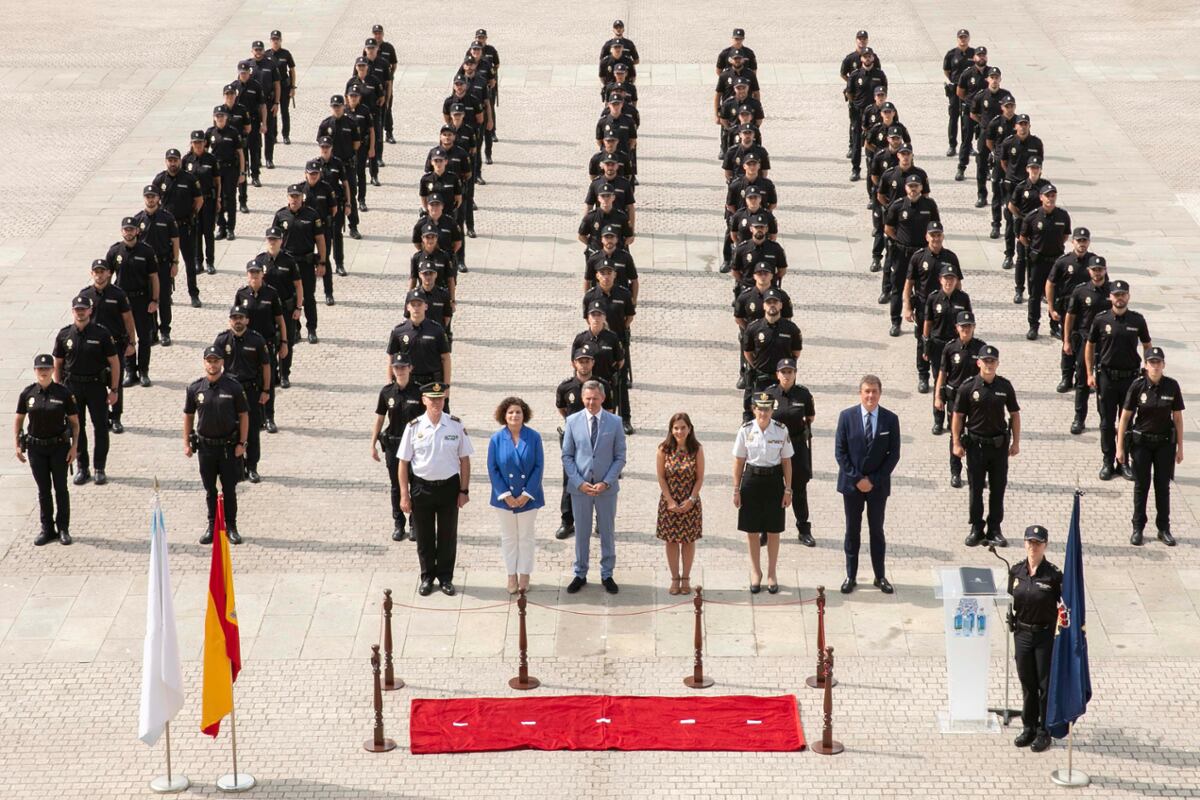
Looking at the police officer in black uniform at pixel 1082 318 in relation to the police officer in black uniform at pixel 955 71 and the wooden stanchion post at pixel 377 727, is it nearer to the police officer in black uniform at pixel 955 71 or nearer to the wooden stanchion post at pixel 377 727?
the wooden stanchion post at pixel 377 727

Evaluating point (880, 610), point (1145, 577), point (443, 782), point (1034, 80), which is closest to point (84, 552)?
point (443, 782)

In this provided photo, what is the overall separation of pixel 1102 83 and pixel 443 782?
23854 mm

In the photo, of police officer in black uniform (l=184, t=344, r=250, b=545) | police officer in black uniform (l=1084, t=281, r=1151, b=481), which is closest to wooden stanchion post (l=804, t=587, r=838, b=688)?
police officer in black uniform (l=1084, t=281, r=1151, b=481)

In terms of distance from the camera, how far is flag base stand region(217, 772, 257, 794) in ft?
39.7

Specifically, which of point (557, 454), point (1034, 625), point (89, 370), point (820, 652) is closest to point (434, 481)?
point (557, 454)

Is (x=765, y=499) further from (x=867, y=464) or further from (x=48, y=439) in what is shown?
(x=48, y=439)

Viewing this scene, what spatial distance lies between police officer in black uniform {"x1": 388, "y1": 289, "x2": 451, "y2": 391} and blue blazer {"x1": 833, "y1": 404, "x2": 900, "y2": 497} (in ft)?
14.1

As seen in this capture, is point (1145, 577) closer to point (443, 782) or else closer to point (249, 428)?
point (443, 782)

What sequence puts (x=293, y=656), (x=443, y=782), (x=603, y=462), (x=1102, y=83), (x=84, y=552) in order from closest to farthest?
(x=443, y=782) < (x=293, y=656) < (x=603, y=462) < (x=84, y=552) < (x=1102, y=83)

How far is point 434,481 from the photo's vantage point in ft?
48.5

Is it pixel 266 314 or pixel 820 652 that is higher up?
pixel 266 314

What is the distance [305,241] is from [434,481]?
6.81 metres

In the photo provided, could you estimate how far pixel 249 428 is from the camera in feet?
54.6

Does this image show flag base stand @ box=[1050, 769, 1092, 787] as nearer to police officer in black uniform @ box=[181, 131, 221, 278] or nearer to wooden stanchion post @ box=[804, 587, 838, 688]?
wooden stanchion post @ box=[804, 587, 838, 688]
